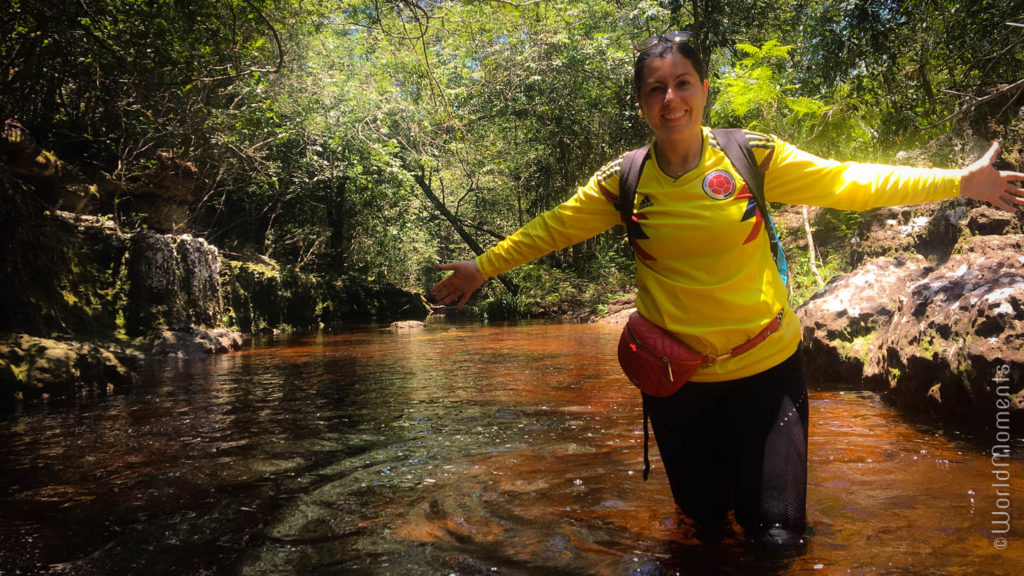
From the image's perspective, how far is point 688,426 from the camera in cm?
258

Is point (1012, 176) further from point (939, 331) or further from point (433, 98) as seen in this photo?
point (433, 98)

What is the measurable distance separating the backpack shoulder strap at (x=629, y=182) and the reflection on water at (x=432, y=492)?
4.31 feet

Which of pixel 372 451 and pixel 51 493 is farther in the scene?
pixel 372 451

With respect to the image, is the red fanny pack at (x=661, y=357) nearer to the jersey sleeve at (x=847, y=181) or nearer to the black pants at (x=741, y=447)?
the black pants at (x=741, y=447)

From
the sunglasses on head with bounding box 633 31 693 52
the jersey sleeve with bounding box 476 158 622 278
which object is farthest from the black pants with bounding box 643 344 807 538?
the sunglasses on head with bounding box 633 31 693 52

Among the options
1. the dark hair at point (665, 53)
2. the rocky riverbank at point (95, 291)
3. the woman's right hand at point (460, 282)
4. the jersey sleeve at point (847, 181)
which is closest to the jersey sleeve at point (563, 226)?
the woman's right hand at point (460, 282)

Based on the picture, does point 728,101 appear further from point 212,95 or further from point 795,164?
point 795,164

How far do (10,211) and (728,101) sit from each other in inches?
482

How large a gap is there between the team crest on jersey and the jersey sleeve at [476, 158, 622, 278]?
439 mm

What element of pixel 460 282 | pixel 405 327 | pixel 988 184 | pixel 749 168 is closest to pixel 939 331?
pixel 988 184

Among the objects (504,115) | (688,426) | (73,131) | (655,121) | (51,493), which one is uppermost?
(504,115)

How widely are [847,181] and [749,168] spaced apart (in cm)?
38

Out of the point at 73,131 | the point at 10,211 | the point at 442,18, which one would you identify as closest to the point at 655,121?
the point at 442,18

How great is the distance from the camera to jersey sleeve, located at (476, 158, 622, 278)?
284 cm
